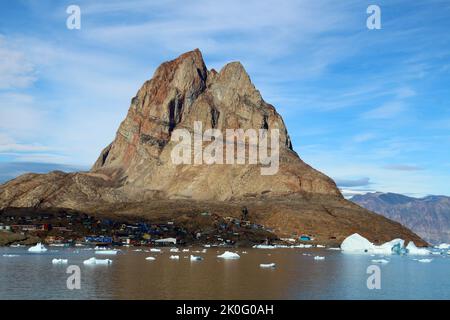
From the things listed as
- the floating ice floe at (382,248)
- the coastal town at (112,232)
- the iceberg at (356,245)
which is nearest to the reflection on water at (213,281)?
the floating ice floe at (382,248)

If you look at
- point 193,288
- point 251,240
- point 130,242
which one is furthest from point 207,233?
point 193,288

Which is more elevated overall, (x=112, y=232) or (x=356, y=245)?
(x=112, y=232)

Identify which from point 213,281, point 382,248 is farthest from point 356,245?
point 213,281

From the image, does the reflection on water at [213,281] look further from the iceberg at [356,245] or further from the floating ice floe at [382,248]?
the iceberg at [356,245]

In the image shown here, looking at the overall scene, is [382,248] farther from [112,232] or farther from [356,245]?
[112,232]

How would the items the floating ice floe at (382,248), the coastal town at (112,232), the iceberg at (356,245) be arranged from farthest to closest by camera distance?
the coastal town at (112,232) → the iceberg at (356,245) → the floating ice floe at (382,248)
